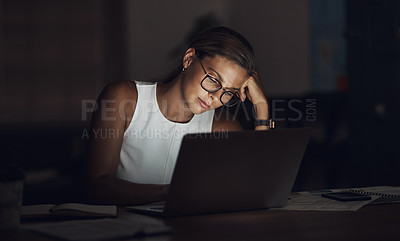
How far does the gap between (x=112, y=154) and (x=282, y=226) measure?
727 mm

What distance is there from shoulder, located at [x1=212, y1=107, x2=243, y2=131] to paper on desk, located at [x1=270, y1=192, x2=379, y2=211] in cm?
62

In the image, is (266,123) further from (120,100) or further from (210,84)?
(120,100)

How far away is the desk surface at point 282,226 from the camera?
1.02 metres

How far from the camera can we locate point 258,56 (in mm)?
5590

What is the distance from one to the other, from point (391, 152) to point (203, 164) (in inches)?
105

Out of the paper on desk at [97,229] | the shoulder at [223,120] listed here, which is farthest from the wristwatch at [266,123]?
the paper on desk at [97,229]

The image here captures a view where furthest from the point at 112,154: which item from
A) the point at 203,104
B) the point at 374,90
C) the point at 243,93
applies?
the point at 374,90

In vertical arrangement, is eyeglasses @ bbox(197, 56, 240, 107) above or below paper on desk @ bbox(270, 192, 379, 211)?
above

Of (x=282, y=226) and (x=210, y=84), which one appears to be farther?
(x=210, y=84)

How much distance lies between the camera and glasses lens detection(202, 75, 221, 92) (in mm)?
1783

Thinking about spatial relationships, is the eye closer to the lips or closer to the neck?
the lips

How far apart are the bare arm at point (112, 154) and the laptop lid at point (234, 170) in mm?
270

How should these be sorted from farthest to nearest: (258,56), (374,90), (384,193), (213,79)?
(258,56)
(374,90)
(213,79)
(384,193)

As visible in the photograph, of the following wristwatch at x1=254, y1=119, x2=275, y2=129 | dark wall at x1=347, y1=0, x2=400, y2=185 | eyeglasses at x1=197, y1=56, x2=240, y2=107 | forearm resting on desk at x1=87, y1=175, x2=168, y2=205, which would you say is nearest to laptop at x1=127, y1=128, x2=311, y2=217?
forearm resting on desk at x1=87, y1=175, x2=168, y2=205
